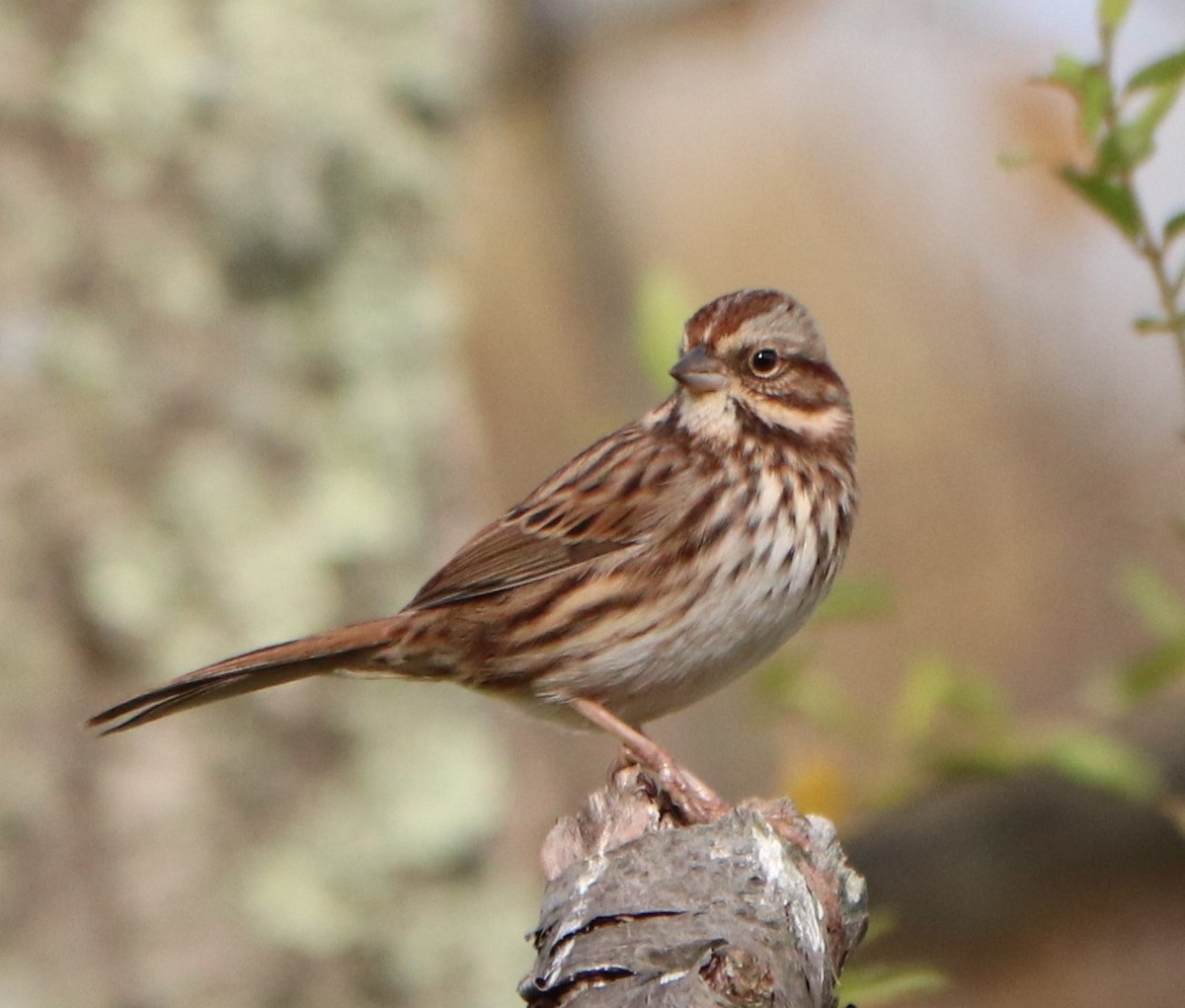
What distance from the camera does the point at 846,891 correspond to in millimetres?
2281

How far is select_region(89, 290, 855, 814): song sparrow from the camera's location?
346cm

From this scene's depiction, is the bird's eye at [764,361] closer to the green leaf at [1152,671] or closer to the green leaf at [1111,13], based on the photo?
the green leaf at [1152,671]

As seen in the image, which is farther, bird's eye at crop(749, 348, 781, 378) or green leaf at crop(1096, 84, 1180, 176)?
bird's eye at crop(749, 348, 781, 378)

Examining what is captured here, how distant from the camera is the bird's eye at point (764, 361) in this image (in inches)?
144

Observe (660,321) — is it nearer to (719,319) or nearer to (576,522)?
(719,319)

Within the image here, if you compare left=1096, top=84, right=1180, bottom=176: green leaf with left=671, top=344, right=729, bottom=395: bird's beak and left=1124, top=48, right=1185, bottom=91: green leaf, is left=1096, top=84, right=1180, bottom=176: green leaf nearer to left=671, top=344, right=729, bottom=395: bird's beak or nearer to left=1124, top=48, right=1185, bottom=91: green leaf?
left=1124, top=48, right=1185, bottom=91: green leaf

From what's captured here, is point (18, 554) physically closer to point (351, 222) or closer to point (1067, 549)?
point (351, 222)

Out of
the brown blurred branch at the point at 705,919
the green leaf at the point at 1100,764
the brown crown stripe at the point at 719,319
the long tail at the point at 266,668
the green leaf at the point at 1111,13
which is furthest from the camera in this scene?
the brown crown stripe at the point at 719,319

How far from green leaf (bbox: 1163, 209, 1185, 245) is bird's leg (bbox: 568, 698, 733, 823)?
99cm

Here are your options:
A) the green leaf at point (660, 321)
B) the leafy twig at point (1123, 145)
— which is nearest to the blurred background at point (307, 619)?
the green leaf at point (660, 321)

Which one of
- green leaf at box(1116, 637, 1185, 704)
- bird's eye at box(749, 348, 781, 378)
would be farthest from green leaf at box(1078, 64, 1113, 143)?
bird's eye at box(749, 348, 781, 378)

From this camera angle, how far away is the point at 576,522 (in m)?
3.72

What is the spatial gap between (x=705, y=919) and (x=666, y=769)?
3.74 ft

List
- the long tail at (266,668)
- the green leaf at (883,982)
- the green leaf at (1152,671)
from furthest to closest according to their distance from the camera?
the long tail at (266,668), the green leaf at (1152,671), the green leaf at (883,982)
